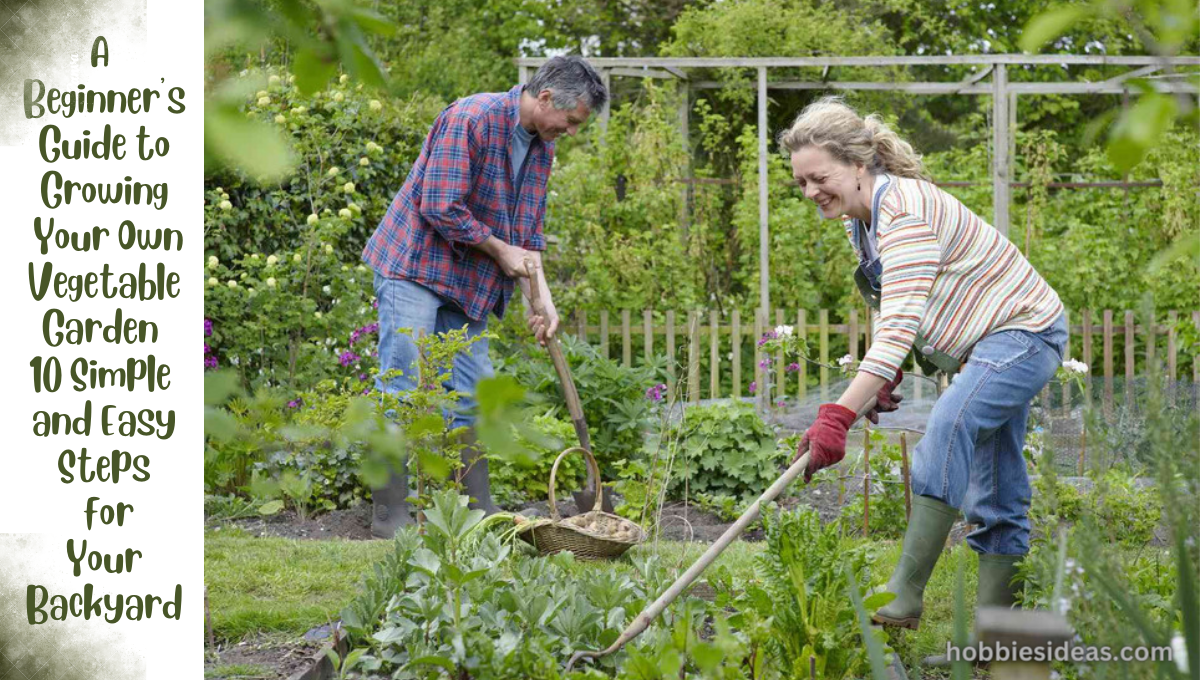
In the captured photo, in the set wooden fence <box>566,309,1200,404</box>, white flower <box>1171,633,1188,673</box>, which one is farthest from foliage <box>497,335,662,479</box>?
white flower <box>1171,633,1188,673</box>

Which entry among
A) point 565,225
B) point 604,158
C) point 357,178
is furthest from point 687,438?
point 604,158

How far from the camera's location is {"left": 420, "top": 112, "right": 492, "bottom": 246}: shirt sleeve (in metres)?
3.88

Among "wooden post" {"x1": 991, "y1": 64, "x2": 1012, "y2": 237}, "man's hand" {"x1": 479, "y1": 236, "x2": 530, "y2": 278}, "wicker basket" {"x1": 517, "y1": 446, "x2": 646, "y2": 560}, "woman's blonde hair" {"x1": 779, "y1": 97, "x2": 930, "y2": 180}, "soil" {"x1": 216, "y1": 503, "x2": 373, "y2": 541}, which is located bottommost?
"soil" {"x1": 216, "y1": 503, "x2": 373, "y2": 541}

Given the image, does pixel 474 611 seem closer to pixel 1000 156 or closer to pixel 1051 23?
pixel 1051 23

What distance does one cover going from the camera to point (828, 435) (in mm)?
2562

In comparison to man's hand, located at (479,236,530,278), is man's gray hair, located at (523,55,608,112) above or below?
above

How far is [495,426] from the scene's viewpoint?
2.77 feet

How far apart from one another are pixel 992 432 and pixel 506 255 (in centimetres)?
180

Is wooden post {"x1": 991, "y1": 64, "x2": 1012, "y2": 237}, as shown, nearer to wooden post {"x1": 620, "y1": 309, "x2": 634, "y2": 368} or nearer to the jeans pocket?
wooden post {"x1": 620, "y1": 309, "x2": 634, "y2": 368}

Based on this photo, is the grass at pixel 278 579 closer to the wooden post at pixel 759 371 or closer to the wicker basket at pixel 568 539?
the wicker basket at pixel 568 539

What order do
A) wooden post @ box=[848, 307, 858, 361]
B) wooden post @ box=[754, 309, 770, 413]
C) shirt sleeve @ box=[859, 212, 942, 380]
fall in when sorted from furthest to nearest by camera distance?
wooden post @ box=[848, 307, 858, 361]
wooden post @ box=[754, 309, 770, 413]
shirt sleeve @ box=[859, 212, 942, 380]

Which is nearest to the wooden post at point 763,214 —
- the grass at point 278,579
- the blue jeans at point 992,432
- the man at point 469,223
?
the man at point 469,223

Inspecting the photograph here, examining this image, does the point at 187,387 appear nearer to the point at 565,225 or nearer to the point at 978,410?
the point at 978,410

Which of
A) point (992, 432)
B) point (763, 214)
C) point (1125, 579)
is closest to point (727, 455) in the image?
point (992, 432)
